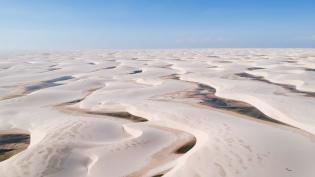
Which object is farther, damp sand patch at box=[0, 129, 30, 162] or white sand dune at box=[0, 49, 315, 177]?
damp sand patch at box=[0, 129, 30, 162]

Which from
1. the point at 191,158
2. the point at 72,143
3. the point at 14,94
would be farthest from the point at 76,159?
the point at 14,94

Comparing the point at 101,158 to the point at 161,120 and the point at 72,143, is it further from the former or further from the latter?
the point at 161,120

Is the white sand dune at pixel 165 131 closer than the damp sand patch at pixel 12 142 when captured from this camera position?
Yes

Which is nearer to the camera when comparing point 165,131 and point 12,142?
point 12,142

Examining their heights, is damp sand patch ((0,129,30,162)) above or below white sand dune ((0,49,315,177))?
below

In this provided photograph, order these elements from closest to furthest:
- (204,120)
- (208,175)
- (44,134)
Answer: (208,175) < (44,134) < (204,120)

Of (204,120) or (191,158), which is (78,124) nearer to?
(204,120)

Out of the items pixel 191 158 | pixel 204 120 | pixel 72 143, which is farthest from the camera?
pixel 204 120

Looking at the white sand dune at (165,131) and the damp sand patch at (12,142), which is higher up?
the white sand dune at (165,131)

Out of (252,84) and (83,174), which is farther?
(252,84)
